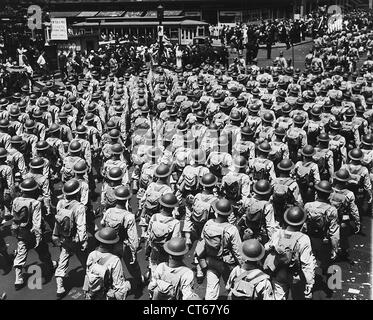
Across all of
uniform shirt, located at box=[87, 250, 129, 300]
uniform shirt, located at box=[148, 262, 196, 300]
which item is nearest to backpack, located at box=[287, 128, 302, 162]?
uniform shirt, located at box=[148, 262, 196, 300]

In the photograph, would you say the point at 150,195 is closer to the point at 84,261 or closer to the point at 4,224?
the point at 84,261

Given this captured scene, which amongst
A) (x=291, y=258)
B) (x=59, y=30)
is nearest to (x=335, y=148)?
(x=291, y=258)

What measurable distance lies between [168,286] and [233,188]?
352 cm

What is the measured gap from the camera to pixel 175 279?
598 centimetres

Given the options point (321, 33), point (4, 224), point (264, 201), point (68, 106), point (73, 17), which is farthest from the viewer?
point (73, 17)

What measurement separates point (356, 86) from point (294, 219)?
1196cm

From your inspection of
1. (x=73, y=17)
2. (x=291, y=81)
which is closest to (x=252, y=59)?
(x=291, y=81)

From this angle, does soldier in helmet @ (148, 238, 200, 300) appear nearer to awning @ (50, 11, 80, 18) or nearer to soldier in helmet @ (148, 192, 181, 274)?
soldier in helmet @ (148, 192, 181, 274)

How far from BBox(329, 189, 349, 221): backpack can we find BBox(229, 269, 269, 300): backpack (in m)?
3.19

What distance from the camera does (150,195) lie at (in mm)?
8586

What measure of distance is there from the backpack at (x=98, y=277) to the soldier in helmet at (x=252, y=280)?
1.78m

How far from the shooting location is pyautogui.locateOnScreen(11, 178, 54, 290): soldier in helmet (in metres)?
8.16

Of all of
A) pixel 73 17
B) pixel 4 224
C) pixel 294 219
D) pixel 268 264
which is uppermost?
pixel 73 17

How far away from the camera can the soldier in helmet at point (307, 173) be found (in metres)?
9.53
